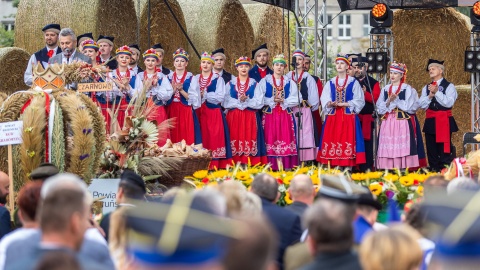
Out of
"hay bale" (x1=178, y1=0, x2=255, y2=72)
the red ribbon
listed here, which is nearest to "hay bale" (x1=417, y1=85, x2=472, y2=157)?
the red ribbon

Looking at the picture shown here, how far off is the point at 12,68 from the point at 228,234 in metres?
11.0

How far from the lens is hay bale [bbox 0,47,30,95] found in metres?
13.8

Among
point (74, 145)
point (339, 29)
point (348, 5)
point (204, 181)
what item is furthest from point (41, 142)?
point (339, 29)

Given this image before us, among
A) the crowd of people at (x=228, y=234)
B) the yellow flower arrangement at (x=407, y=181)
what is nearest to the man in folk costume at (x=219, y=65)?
the yellow flower arrangement at (x=407, y=181)

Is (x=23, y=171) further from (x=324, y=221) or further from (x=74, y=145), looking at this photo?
(x=324, y=221)

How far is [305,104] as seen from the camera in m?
15.1

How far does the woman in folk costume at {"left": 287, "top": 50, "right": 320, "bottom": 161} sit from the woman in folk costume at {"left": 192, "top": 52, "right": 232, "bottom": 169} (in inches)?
45.3

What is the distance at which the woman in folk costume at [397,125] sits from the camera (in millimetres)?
15102

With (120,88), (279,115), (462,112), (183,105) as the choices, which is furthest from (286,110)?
(462,112)

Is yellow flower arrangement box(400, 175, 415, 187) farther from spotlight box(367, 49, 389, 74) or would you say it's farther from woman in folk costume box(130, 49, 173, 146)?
spotlight box(367, 49, 389, 74)

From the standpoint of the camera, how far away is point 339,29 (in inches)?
1924

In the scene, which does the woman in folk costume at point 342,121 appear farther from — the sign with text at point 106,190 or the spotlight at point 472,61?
the sign with text at point 106,190

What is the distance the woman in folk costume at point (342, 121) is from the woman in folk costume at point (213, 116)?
4.66 ft

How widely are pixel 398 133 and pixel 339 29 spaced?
3409 cm
